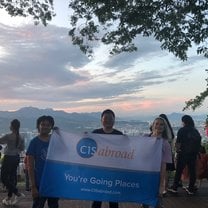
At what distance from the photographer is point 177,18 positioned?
13.0 m

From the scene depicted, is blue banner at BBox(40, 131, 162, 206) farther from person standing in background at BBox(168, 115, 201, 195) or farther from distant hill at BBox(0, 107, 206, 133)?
person standing in background at BBox(168, 115, 201, 195)

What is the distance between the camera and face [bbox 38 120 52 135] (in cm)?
727

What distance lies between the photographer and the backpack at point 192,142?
1234 centimetres

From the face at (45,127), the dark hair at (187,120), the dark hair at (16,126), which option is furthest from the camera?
the dark hair at (187,120)

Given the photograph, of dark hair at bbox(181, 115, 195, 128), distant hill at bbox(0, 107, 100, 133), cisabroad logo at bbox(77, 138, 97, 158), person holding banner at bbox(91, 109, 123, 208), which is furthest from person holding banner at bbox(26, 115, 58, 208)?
distant hill at bbox(0, 107, 100, 133)

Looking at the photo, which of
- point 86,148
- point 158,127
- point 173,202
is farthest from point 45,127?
point 173,202

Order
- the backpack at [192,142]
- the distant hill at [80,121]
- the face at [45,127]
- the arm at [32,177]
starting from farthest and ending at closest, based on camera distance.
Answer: the distant hill at [80,121]
the backpack at [192,142]
the face at [45,127]
the arm at [32,177]

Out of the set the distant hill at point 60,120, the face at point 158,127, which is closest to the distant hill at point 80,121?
the distant hill at point 60,120

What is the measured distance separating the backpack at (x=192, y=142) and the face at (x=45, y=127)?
5.74 metres

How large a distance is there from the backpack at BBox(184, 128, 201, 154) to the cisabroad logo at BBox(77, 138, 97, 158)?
5.49 meters

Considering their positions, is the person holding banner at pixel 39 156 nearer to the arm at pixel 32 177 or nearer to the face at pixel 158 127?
the arm at pixel 32 177

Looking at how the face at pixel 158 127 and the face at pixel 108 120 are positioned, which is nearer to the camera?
the face at pixel 108 120

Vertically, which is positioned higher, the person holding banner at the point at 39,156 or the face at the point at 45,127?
the face at the point at 45,127

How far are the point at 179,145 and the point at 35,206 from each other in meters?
5.89
